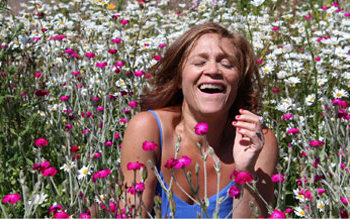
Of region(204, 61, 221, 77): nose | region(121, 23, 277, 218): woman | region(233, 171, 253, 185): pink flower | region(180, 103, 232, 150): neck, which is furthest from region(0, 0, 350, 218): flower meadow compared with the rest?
region(204, 61, 221, 77): nose

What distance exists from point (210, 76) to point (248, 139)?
0.31 metres

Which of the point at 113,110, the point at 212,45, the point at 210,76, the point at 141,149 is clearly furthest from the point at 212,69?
the point at 113,110

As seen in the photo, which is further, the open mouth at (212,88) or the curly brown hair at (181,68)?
the curly brown hair at (181,68)

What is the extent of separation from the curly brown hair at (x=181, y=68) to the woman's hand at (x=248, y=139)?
1.25ft

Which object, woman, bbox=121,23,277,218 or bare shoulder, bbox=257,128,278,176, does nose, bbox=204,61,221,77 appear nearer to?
woman, bbox=121,23,277,218

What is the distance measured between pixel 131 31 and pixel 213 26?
2310mm

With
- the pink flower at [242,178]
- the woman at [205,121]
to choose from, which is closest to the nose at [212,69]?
the woman at [205,121]

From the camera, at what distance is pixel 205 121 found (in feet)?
7.34

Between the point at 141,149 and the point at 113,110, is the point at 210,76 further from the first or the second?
the point at 113,110

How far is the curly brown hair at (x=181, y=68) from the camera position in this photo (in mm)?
2328

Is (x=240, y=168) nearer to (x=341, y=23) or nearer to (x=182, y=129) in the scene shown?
(x=182, y=129)

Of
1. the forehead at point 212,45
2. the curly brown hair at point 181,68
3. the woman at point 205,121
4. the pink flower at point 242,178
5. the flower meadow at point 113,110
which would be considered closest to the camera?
the pink flower at point 242,178

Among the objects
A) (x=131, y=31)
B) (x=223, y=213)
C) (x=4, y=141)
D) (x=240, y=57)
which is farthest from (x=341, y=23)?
(x=4, y=141)

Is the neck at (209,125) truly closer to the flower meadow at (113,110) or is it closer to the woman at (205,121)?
the woman at (205,121)
